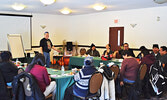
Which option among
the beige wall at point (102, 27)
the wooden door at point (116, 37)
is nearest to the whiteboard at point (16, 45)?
the beige wall at point (102, 27)

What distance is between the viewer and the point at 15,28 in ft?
28.8

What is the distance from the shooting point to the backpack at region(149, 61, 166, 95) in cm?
477

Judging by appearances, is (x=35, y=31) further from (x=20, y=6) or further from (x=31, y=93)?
(x=31, y=93)

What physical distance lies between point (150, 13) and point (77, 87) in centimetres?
539

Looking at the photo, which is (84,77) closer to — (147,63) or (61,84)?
(61,84)

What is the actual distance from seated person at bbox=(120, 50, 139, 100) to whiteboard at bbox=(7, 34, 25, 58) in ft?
18.1

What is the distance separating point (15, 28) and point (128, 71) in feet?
20.4

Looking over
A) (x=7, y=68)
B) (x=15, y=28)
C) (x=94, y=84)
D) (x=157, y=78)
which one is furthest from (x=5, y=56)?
(x=15, y=28)

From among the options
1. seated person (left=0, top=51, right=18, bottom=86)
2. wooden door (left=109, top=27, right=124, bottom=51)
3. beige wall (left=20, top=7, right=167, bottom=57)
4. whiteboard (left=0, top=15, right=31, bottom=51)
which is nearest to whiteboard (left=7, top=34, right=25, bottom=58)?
whiteboard (left=0, top=15, right=31, bottom=51)

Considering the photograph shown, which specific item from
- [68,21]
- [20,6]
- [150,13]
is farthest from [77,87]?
[68,21]

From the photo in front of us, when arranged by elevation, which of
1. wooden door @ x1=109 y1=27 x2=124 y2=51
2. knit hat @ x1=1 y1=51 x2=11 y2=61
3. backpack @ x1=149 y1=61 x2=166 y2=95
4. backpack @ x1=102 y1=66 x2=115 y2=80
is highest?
wooden door @ x1=109 y1=27 x2=124 y2=51

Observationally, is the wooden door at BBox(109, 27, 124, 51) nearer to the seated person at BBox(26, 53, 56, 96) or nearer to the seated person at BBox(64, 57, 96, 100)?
the seated person at BBox(64, 57, 96, 100)

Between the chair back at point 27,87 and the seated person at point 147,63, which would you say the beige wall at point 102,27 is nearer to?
the seated person at point 147,63

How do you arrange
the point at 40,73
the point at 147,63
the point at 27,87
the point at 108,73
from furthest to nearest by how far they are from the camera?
the point at 147,63, the point at 108,73, the point at 40,73, the point at 27,87
